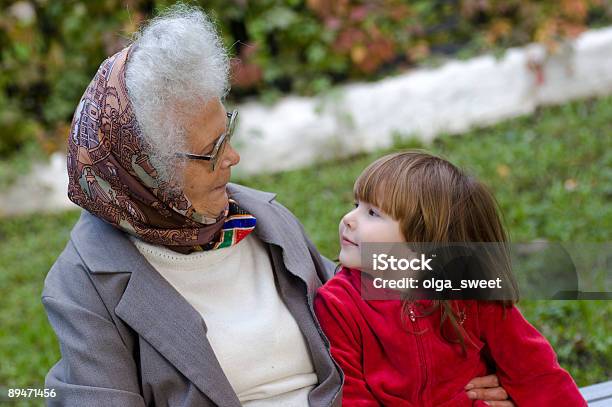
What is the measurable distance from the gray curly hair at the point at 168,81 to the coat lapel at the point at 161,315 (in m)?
0.25

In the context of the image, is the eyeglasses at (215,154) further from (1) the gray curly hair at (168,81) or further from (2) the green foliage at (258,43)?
(2) the green foliage at (258,43)

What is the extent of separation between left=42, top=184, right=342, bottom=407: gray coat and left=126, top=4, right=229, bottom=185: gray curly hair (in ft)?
0.90

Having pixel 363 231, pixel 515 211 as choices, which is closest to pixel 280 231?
pixel 363 231

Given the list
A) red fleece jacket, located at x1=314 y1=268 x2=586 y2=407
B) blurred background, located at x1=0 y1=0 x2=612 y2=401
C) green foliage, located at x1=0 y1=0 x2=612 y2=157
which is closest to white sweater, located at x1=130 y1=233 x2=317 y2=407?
red fleece jacket, located at x1=314 y1=268 x2=586 y2=407

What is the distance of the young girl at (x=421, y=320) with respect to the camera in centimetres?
204

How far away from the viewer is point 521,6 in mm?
6406

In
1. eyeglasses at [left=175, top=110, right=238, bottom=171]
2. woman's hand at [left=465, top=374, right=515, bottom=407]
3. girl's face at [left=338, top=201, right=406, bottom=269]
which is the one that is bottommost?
woman's hand at [left=465, top=374, right=515, bottom=407]

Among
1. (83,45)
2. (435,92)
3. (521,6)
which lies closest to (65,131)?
(83,45)

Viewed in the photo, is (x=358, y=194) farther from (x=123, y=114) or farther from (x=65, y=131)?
(x=65, y=131)

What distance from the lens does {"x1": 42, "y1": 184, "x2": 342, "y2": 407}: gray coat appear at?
1.86 metres

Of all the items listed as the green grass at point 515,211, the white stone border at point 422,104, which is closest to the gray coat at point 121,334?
the green grass at point 515,211

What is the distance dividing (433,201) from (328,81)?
13.3ft

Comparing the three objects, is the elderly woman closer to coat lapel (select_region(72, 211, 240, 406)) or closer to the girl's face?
coat lapel (select_region(72, 211, 240, 406))

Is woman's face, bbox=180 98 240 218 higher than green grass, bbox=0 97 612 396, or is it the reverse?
woman's face, bbox=180 98 240 218
